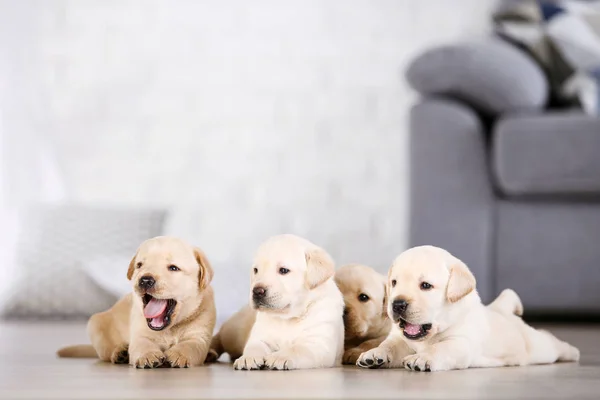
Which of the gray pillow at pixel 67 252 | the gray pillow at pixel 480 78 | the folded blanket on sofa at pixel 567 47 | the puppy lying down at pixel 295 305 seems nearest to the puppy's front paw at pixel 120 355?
the puppy lying down at pixel 295 305

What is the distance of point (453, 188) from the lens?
102 inches

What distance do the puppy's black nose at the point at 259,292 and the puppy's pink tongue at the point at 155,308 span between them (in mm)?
156

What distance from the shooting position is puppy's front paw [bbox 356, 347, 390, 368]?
4.42ft

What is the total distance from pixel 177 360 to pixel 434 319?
0.38 meters

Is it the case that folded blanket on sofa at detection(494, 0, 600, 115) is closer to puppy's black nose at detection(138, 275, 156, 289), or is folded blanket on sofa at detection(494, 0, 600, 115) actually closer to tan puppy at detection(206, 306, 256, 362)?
tan puppy at detection(206, 306, 256, 362)

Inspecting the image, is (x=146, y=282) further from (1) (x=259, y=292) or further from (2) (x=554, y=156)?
(2) (x=554, y=156)

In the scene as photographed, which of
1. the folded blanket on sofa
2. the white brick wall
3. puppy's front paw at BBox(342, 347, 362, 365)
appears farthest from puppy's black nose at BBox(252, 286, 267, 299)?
the white brick wall

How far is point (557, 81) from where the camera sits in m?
3.05

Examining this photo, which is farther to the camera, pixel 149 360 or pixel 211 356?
pixel 211 356

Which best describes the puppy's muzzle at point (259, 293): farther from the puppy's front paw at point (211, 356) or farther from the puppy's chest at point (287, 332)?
the puppy's front paw at point (211, 356)

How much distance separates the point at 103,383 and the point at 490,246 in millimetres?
1595

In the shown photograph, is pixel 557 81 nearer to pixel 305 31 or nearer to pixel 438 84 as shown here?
pixel 438 84

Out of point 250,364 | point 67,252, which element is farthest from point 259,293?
point 67,252

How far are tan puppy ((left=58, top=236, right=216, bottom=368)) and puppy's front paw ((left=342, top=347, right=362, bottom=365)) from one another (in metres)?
0.22
